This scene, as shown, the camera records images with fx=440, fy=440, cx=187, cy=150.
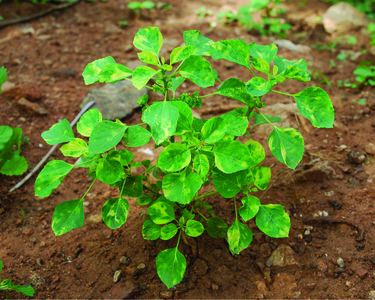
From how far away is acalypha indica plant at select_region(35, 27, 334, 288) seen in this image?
68.4 inches

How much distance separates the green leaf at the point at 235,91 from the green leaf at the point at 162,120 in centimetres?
35

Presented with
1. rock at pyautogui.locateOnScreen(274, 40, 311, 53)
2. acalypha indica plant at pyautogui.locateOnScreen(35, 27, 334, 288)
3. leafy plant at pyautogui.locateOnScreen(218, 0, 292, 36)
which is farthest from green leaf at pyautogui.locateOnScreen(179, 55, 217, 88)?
Result: leafy plant at pyautogui.locateOnScreen(218, 0, 292, 36)

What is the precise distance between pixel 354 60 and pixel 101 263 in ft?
9.01

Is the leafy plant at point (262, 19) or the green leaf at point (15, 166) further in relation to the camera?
the leafy plant at point (262, 19)

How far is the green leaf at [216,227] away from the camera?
7.04 ft

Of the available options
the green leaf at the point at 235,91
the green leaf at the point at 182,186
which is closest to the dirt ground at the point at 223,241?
the green leaf at the point at 182,186

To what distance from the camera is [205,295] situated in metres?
2.14

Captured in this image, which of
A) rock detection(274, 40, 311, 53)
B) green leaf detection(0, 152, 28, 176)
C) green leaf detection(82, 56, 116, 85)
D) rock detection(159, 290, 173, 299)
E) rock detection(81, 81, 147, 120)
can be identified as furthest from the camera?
rock detection(274, 40, 311, 53)

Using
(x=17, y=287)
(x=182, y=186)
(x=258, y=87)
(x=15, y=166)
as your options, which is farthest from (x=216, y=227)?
(x=15, y=166)

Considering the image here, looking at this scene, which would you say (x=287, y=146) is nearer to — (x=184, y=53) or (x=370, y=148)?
(x=184, y=53)

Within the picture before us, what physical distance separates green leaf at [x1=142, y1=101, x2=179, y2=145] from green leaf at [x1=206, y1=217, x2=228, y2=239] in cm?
68

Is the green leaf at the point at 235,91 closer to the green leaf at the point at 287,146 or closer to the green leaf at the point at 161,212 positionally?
the green leaf at the point at 287,146

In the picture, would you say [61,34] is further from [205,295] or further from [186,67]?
[205,295]

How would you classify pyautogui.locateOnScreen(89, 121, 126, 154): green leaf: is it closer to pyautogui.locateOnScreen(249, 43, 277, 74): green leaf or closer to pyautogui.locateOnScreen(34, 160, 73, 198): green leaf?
pyautogui.locateOnScreen(34, 160, 73, 198): green leaf
